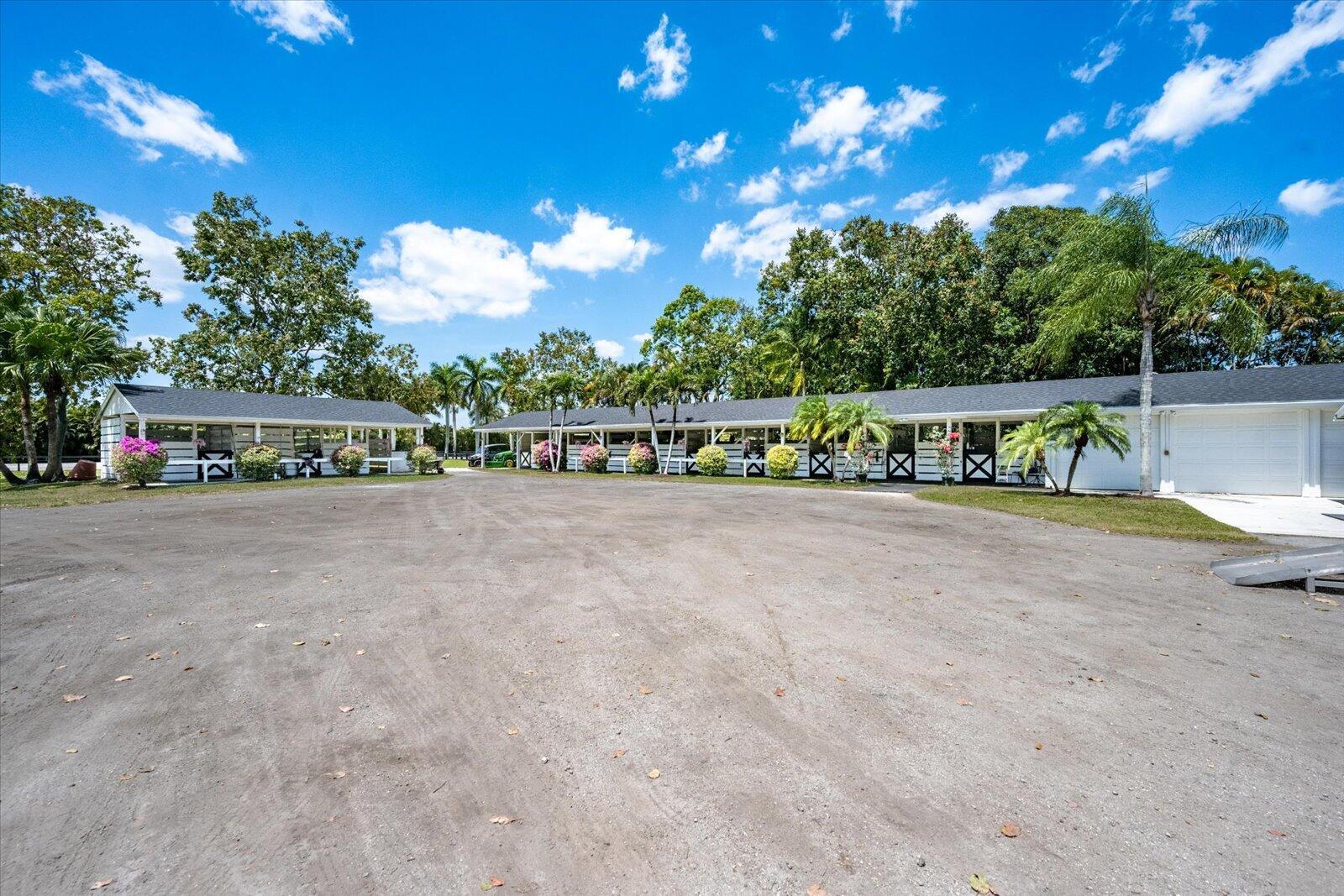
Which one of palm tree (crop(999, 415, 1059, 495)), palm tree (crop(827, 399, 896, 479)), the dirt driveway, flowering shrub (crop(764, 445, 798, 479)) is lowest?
the dirt driveway

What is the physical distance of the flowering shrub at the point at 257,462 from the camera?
22906mm

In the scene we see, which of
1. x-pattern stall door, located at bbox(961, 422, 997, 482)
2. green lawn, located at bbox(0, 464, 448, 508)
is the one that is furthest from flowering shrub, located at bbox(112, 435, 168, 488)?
x-pattern stall door, located at bbox(961, 422, 997, 482)

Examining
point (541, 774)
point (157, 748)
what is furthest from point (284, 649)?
point (541, 774)

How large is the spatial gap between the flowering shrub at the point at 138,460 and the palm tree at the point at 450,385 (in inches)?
989

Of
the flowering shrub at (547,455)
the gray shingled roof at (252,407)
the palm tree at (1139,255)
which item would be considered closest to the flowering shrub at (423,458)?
the gray shingled roof at (252,407)

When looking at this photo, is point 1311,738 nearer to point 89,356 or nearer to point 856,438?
point 856,438

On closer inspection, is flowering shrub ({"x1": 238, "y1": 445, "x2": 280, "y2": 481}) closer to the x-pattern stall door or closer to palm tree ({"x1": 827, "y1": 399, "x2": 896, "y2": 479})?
palm tree ({"x1": 827, "y1": 399, "x2": 896, "y2": 479})

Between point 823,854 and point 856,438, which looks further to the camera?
point 856,438

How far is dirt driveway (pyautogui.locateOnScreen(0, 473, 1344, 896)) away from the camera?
7.50 feet

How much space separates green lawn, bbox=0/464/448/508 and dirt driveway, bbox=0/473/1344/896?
1178 centimetres

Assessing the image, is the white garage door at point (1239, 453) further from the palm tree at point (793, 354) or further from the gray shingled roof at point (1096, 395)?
the palm tree at point (793, 354)

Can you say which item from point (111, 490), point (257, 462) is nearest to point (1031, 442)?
point (257, 462)

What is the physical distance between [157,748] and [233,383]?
4077 cm

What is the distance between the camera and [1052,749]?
10.0ft
